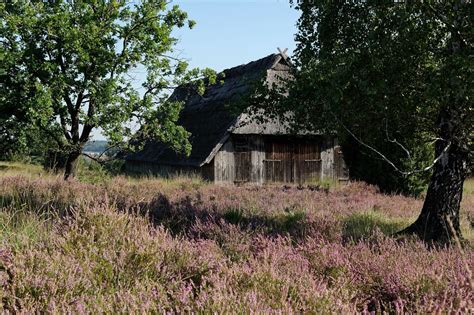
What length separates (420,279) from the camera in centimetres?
369

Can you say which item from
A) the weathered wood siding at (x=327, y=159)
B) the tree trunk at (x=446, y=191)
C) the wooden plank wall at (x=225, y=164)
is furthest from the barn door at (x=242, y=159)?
the tree trunk at (x=446, y=191)

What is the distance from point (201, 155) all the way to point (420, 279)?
18585 millimetres

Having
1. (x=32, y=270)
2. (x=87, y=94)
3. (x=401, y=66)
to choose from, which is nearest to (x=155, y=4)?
(x=87, y=94)

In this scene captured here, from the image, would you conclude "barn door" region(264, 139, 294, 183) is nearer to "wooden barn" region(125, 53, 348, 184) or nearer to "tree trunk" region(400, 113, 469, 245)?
"wooden barn" region(125, 53, 348, 184)

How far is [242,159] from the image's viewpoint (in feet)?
74.2

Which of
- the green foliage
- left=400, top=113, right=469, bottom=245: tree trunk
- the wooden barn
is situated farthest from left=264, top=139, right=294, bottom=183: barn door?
left=400, top=113, right=469, bottom=245: tree trunk

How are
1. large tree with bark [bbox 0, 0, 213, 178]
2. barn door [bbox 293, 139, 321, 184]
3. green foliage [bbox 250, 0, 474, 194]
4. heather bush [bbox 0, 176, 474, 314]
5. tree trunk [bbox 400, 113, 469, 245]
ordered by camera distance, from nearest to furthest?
heather bush [bbox 0, 176, 474, 314]
green foliage [bbox 250, 0, 474, 194]
tree trunk [bbox 400, 113, 469, 245]
large tree with bark [bbox 0, 0, 213, 178]
barn door [bbox 293, 139, 321, 184]

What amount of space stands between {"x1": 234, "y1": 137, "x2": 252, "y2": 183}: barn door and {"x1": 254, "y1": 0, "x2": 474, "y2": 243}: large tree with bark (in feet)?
44.2

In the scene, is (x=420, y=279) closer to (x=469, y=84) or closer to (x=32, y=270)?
(x=32, y=270)

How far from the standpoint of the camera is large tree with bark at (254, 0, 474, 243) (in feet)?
22.7

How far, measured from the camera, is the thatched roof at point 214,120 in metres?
21.9

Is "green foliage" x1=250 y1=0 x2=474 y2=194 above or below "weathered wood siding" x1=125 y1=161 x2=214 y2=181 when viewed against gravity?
above

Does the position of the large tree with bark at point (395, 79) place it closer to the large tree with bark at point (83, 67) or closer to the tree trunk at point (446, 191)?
the tree trunk at point (446, 191)

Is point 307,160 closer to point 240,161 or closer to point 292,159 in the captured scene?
point 292,159
